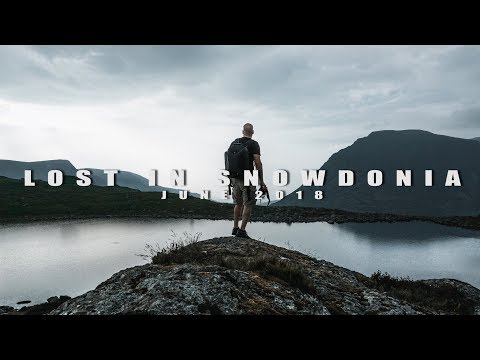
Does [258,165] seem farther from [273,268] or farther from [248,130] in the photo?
[273,268]

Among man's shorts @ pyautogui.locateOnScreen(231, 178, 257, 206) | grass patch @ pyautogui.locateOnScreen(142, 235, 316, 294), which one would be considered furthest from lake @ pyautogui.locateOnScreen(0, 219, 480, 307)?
grass patch @ pyautogui.locateOnScreen(142, 235, 316, 294)

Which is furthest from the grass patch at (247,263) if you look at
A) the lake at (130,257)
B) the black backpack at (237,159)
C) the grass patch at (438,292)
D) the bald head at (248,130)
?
the lake at (130,257)

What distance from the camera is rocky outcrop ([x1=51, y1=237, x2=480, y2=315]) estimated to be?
18.2 feet

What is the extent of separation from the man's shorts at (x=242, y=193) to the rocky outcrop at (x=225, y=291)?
2.68 metres

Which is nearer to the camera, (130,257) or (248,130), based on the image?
(248,130)

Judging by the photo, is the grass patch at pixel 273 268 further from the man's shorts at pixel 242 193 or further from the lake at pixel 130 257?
the lake at pixel 130 257

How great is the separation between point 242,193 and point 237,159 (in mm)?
1267

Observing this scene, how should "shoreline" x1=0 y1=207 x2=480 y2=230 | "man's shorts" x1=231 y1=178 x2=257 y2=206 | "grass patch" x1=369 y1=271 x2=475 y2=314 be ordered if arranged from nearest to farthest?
1. "man's shorts" x1=231 y1=178 x2=257 y2=206
2. "grass patch" x1=369 y1=271 x2=475 y2=314
3. "shoreline" x1=0 y1=207 x2=480 y2=230

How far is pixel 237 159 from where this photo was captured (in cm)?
1034

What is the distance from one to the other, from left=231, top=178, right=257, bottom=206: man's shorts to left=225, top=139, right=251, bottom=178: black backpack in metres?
0.32

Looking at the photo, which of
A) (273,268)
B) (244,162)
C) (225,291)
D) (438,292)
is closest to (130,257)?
(244,162)

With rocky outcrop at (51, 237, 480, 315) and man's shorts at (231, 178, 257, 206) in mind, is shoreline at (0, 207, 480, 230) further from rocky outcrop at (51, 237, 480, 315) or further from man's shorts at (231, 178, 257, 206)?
rocky outcrop at (51, 237, 480, 315)
